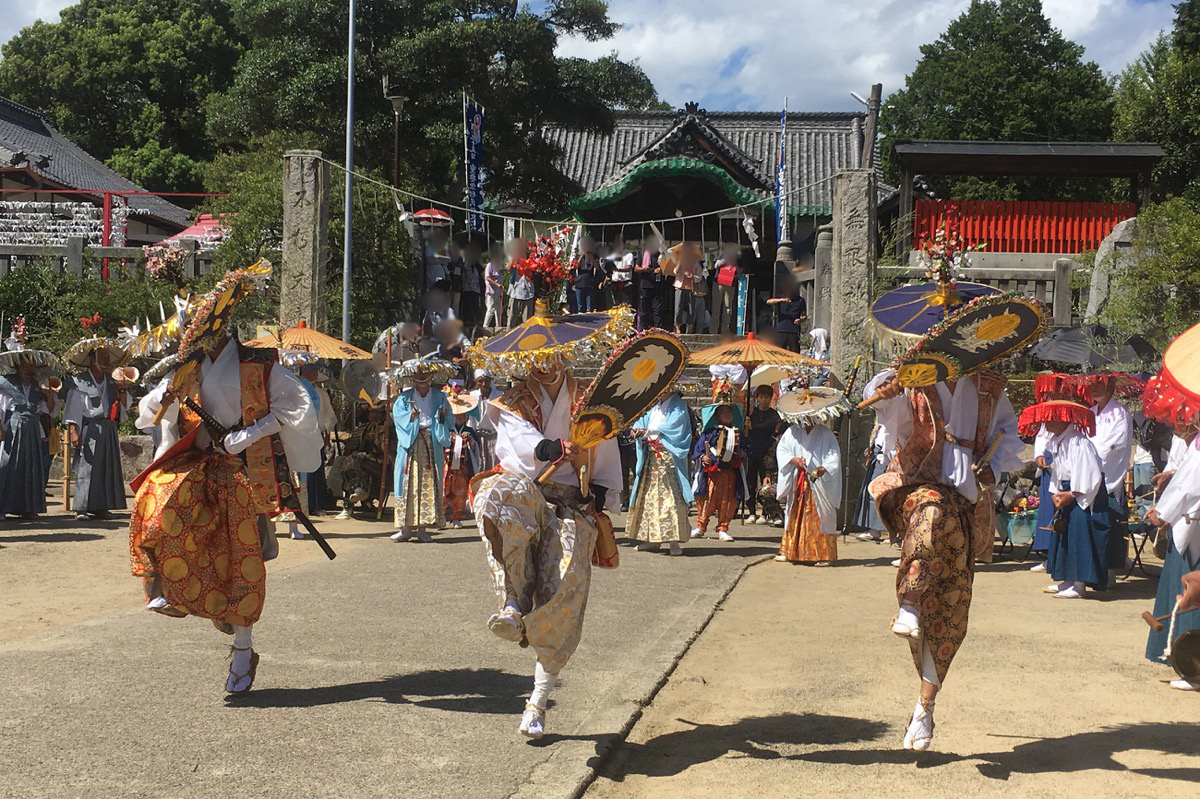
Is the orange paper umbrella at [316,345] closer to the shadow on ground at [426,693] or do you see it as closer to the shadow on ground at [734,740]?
the shadow on ground at [426,693]

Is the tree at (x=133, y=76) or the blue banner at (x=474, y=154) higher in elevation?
the tree at (x=133, y=76)

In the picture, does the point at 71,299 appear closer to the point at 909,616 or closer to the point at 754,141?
the point at 909,616

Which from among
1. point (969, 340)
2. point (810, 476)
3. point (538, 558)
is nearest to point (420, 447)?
point (810, 476)

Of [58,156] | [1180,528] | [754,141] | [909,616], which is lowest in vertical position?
[909,616]

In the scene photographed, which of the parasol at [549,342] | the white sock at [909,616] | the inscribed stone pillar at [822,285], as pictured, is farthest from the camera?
the inscribed stone pillar at [822,285]

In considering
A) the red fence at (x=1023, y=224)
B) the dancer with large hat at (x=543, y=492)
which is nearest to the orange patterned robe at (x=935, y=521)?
the dancer with large hat at (x=543, y=492)

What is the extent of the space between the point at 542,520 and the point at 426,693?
1.22 m

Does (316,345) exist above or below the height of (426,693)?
above

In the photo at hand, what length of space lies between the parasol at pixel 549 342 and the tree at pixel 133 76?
109ft

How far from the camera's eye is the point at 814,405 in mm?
11539

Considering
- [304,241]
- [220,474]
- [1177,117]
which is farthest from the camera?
[1177,117]

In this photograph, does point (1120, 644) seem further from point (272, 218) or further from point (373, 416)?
point (272, 218)

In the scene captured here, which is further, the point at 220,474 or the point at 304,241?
the point at 304,241

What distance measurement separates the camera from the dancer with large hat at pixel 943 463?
17.3ft
